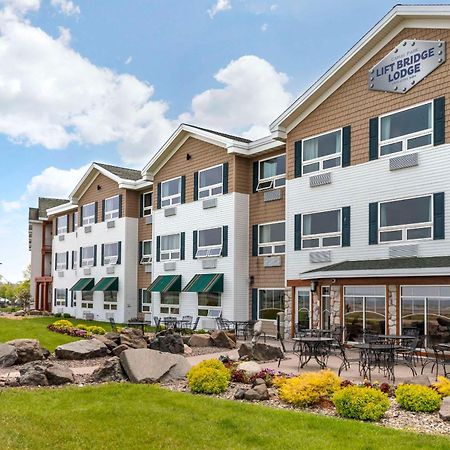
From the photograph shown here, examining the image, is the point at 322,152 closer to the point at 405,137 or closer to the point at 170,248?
the point at 405,137

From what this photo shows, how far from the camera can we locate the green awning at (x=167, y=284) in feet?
101

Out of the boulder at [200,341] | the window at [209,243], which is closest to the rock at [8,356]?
the boulder at [200,341]

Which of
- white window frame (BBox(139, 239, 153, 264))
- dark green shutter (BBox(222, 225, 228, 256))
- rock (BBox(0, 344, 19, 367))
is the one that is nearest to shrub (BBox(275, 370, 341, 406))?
rock (BBox(0, 344, 19, 367))

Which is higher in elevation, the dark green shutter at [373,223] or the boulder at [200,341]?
the dark green shutter at [373,223]

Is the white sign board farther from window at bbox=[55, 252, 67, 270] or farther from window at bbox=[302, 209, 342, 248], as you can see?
window at bbox=[55, 252, 67, 270]

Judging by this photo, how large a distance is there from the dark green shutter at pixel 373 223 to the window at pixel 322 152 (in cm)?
248

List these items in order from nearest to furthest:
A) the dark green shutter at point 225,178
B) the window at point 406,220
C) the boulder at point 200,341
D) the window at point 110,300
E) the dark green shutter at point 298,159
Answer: the window at point 406,220 < the boulder at point 200,341 < the dark green shutter at point 298,159 < the dark green shutter at point 225,178 < the window at point 110,300

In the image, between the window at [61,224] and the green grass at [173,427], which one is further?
the window at [61,224]

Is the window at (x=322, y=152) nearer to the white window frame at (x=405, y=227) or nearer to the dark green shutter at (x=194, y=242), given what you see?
the white window frame at (x=405, y=227)

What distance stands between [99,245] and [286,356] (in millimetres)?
25087

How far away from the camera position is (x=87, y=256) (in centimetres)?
4162

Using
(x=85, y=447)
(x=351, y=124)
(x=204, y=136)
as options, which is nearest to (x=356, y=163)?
(x=351, y=124)

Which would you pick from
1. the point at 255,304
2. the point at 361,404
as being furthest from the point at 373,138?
the point at 361,404

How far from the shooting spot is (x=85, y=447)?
7.42 metres
